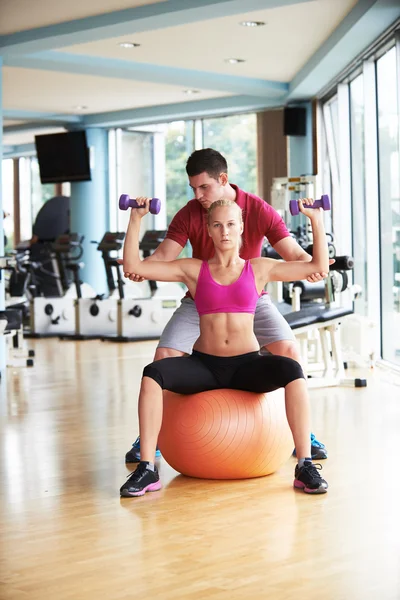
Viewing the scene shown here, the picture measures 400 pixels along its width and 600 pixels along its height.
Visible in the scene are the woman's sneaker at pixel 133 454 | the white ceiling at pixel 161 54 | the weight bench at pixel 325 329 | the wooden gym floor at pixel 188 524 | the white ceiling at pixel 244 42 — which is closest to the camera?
the wooden gym floor at pixel 188 524

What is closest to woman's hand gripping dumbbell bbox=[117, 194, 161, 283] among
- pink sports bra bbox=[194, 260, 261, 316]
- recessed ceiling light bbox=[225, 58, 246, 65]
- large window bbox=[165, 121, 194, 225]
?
pink sports bra bbox=[194, 260, 261, 316]

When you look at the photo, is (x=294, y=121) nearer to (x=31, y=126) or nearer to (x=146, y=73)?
(x=146, y=73)

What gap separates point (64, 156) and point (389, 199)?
5212 millimetres

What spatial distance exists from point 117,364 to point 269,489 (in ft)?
12.8

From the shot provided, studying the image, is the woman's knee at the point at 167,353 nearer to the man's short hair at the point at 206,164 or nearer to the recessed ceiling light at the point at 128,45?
the man's short hair at the point at 206,164

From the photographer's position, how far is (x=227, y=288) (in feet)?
10.2

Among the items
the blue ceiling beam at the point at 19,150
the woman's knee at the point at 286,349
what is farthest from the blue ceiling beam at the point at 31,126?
the woman's knee at the point at 286,349

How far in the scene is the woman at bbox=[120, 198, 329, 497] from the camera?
9.82 ft

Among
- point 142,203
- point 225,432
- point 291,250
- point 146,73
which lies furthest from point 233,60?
point 225,432

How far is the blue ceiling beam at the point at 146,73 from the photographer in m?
6.98

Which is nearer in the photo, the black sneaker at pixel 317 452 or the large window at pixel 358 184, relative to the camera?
the black sneaker at pixel 317 452

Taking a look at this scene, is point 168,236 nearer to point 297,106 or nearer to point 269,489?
point 269,489

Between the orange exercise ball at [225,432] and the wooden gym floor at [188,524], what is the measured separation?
8 centimetres

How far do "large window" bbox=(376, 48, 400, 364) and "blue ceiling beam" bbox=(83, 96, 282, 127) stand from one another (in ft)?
8.55
